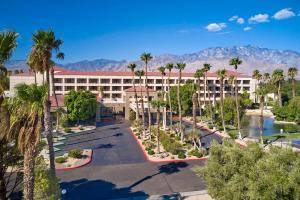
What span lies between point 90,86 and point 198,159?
216 feet

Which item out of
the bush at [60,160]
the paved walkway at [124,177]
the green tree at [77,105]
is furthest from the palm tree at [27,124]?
the green tree at [77,105]

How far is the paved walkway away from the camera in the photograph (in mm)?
29344

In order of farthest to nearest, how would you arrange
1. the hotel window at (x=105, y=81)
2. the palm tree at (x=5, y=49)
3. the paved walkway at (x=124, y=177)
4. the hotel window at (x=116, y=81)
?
the hotel window at (x=116, y=81), the hotel window at (x=105, y=81), the paved walkway at (x=124, y=177), the palm tree at (x=5, y=49)

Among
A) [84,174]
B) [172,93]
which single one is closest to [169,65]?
[172,93]

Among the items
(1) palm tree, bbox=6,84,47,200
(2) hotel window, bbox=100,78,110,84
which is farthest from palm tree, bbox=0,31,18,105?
(2) hotel window, bbox=100,78,110,84

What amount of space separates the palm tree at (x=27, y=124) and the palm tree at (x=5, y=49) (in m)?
0.93

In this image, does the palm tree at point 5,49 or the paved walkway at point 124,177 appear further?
the paved walkway at point 124,177

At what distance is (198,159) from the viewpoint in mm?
41062

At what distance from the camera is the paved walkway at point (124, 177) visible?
2934 cm

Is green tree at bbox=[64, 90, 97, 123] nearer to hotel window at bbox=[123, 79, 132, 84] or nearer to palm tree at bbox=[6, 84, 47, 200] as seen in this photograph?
hotel window at bbox=[123, 79, 132, 84]

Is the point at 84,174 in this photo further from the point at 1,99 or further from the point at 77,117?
the point at 77,117

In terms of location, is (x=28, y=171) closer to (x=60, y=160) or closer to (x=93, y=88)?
(x=60, y=160)

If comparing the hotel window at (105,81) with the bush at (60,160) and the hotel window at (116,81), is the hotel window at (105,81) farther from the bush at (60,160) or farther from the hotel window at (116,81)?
the bush at (60,160)

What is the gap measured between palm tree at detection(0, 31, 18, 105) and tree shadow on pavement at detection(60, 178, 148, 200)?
16.3 m
